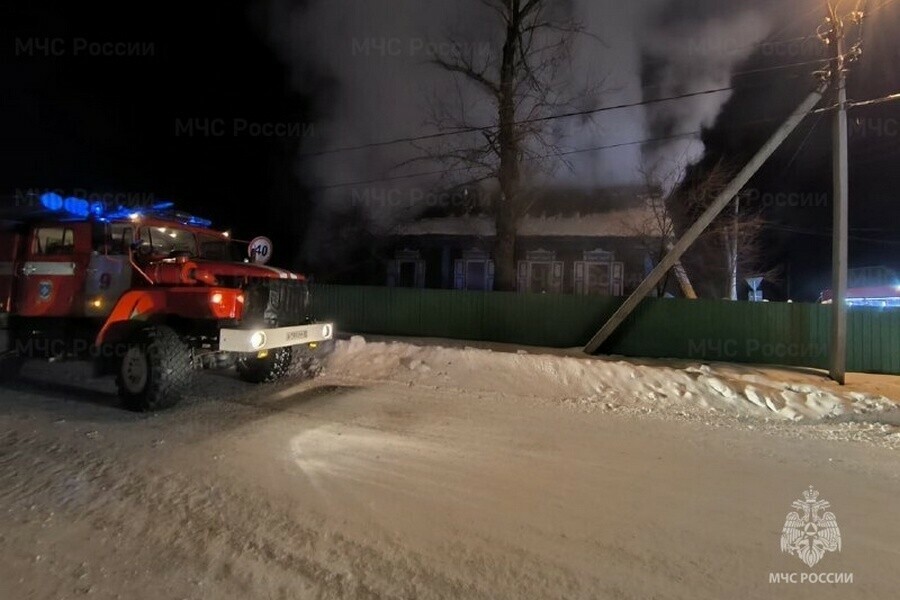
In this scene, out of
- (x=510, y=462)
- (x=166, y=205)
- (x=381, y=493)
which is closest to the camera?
(x=381, y=493)

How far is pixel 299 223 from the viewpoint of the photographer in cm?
2831

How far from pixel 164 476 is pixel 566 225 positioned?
777 inches

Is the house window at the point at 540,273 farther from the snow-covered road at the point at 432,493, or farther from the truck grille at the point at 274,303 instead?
the truck grille at the point at 274,303

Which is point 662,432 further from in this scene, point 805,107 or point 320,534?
point 805,107

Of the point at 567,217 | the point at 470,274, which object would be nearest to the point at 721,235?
the point at 567,217

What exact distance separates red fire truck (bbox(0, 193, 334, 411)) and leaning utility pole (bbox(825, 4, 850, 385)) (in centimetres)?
913

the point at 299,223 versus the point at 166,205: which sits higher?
the point at 299,223

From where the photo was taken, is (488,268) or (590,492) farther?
(488,268)

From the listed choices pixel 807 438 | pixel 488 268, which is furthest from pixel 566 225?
pixel 807 438

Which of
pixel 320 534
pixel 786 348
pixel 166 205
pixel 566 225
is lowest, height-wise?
pixel 320 534

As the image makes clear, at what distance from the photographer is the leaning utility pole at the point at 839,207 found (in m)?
10.4

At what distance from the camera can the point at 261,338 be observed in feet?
23.7

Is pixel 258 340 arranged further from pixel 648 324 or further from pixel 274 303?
pixel 648 324

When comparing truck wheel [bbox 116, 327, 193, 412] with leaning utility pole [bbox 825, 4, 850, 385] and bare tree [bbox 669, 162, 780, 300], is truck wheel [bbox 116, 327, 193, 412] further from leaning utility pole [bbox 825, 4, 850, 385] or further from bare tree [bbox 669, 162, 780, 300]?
bare tree [bbox 669, 162, 780, 300]
